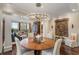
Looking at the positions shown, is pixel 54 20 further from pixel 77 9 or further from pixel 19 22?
pixel 19 22

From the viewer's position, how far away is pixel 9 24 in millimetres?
1829

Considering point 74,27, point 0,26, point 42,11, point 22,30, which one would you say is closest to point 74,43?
point 74,27

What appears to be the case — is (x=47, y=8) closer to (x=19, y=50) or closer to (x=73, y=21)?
(x=73, y=21)

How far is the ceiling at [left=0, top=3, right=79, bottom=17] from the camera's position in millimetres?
1853

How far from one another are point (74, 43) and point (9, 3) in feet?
4.33

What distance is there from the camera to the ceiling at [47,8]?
6.08ft

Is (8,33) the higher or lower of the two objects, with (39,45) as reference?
higher

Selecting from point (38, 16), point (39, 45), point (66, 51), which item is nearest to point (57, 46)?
point (66, 51)

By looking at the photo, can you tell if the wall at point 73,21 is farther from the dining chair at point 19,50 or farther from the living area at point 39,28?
the dining chair at point 19,50

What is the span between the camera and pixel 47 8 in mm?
1865

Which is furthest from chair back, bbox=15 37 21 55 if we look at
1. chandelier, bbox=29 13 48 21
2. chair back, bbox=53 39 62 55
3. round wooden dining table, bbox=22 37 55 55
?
chair back, bbox=53 39 62 55

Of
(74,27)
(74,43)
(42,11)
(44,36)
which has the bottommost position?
(74,43)

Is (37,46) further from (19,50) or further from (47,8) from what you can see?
(47,8)

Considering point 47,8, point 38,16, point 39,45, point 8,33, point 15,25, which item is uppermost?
point 47,8
